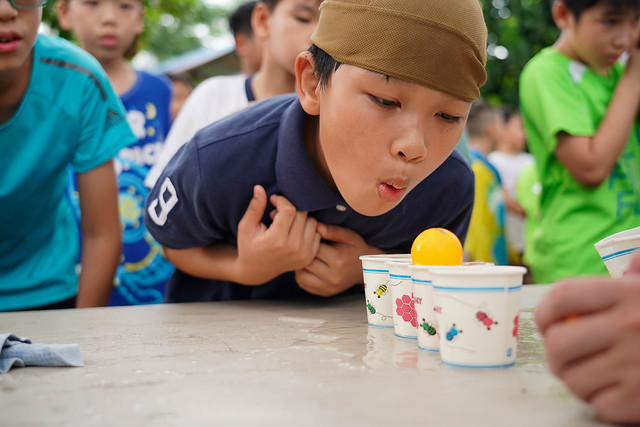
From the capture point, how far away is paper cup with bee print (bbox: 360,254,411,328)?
61.5 inches

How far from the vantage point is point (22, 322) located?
5.86ft

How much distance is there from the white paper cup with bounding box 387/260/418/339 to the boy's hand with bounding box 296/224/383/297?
54 centimetres

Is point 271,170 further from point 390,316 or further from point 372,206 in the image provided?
point 390,316

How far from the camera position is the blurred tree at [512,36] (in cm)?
762

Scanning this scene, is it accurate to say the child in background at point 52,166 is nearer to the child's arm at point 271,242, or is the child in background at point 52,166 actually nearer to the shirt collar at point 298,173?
the child's arm at point 271,242

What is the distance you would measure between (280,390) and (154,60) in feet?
95.4

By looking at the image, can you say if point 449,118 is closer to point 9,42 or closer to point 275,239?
point 275,239

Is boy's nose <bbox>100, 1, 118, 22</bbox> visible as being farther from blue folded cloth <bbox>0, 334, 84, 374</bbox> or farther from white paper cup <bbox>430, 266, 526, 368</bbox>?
white paper cup <bbox>430, 266, 526, 368</bbox>

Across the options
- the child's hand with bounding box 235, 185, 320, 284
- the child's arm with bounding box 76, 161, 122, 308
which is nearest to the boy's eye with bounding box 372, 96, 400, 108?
the child's hand with bounding box 235, 185, 320, 284

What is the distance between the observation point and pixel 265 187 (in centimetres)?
196

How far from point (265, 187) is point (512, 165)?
6.19 metres

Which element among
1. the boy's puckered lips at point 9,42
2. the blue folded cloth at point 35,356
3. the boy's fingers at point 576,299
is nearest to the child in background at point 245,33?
the boy's puckered lips at point 9,42

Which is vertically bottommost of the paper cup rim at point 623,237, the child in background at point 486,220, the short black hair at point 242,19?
the child in background at point 486,220

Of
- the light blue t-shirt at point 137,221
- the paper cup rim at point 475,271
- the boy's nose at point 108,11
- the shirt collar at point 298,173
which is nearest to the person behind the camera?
the paper cup rim at point 475,271
